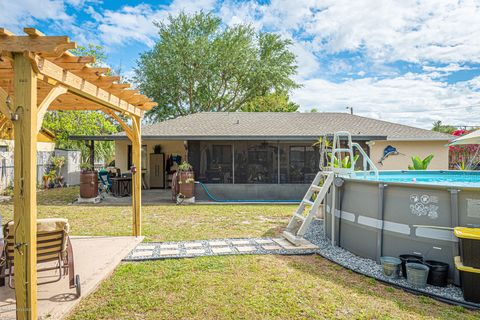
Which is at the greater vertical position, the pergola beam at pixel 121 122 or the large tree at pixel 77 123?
the large tree at pixel 77 123

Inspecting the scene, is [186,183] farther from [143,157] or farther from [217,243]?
[217,243]

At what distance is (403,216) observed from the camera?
466cm

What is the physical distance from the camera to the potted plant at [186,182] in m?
11.5

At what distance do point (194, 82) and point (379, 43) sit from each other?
1475 centimetres

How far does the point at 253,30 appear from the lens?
28.6 metres

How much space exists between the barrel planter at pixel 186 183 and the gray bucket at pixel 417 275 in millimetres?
8421

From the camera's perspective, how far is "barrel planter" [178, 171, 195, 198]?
11500 millimetres

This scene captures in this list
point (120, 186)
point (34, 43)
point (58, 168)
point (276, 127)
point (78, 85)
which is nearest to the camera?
point (34, 43)

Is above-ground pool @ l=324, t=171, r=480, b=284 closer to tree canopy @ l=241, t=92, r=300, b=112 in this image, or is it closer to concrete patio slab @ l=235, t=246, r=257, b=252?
concrete patio slab @ l=235, t=246, r=257, b=252

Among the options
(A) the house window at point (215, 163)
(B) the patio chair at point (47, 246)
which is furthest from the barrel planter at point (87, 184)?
(B) the patio chair at point (47, 246)

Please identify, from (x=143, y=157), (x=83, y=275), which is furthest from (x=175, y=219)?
(x=143, y=157)

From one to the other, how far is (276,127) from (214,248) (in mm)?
8810

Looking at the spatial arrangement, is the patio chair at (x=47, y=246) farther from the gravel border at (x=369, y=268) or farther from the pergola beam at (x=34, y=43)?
the gravel border at (x=369, y=268)

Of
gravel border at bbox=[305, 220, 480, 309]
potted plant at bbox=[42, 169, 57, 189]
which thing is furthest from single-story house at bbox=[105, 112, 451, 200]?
gravel border at bbox=[305, 220, 480, 309]
